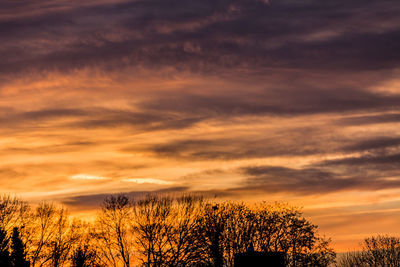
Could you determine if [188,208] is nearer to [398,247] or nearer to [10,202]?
[10,202]

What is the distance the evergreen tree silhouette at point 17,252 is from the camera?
258ft

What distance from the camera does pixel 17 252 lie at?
80125mm

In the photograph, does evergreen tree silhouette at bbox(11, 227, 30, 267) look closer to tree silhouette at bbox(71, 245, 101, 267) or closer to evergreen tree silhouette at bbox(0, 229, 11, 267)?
evergreen tree silhouette at bbox(0, 229, 11, 267)

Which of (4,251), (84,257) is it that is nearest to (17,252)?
(4,251)

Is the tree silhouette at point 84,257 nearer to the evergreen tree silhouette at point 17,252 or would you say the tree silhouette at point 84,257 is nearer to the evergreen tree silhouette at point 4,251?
the evergreen tree silhouette at point 17,252

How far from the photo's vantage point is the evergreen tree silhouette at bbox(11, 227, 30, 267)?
78688mm

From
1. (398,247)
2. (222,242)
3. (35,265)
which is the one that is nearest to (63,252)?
(35,265)

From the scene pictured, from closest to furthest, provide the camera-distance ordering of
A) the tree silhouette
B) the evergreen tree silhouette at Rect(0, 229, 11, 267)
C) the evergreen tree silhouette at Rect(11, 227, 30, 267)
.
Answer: the evergreen tree silhouette at Rect(0, 229, 11, 267) → the evergreen tree silhouette at Rect(11, 227, 30, 267) → the tree silhouette

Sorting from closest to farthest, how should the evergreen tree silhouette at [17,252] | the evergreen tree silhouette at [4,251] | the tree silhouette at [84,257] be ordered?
the evergreen tree silhouette at [4,251]
the evergreen tree silhouette at [17,252]
the tree silhouette at [84,257]

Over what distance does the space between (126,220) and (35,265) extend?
57.6 ft

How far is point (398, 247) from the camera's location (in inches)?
5659

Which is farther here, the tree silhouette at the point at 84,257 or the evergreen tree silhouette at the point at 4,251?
the tree silhouette at the point at 84,257

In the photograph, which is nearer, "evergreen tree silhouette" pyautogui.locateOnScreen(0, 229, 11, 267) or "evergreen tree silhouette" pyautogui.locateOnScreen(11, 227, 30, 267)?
"evergreen tree silhouette" pyautogui.locateOnScreen(0, 229, 11, 267)

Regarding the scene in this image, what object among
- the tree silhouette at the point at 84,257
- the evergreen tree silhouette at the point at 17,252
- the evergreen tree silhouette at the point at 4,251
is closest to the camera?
the evergreen tree silhouette at the point at 4,251
